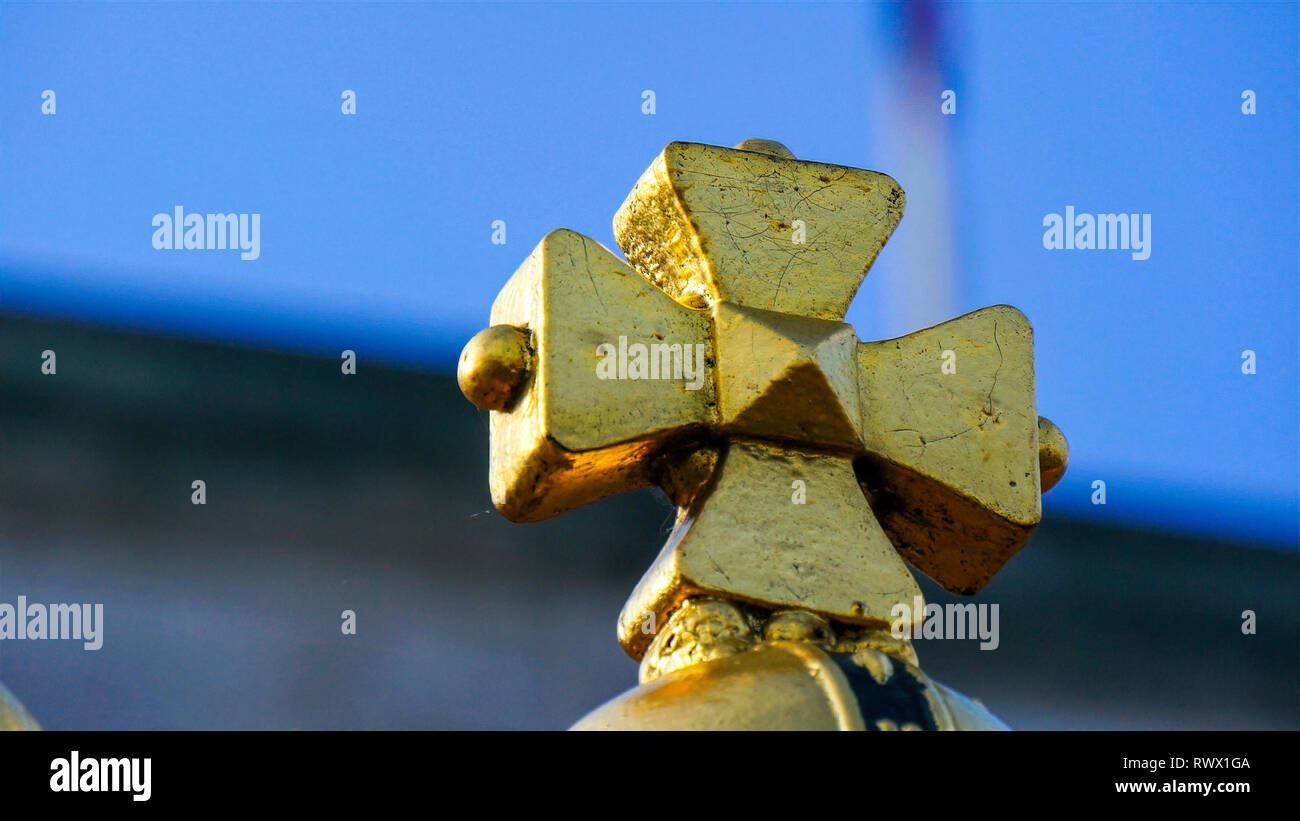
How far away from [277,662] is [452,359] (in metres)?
0.88

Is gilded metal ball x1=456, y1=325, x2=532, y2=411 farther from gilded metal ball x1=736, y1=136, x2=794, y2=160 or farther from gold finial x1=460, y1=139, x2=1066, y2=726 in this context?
gilded metal ball x1=736, y1=136, x2=794, y2=160

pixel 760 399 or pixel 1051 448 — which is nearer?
pixel 760 399

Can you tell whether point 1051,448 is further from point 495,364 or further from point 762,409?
point 495,364

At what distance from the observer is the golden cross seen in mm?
1761

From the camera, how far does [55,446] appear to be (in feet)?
16.1

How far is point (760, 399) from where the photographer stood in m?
1.79

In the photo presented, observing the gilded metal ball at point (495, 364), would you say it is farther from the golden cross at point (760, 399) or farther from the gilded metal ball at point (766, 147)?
the gilded metal ball at point (766, 147)

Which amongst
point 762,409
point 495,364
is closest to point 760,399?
point 762,409

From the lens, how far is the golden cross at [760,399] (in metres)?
1.76

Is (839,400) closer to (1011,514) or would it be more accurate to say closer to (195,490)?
(1011,514)

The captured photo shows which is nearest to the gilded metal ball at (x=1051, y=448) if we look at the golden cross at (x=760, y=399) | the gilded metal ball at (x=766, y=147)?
the golden cross at (x=760, y=399)

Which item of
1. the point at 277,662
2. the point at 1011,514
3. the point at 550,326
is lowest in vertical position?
the point at 277,662
